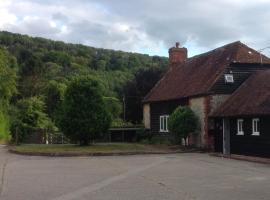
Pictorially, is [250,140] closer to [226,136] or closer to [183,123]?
[226,136]

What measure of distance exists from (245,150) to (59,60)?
2476 inches

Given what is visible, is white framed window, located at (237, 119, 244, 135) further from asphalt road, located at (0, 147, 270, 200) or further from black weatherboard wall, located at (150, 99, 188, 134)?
black weatherboard wall, located at (150, 99, 188, 134)

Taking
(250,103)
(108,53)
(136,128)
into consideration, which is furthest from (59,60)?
(250,103)

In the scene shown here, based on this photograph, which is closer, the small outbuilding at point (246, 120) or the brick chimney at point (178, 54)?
the small outbuilding at point (246, 120)

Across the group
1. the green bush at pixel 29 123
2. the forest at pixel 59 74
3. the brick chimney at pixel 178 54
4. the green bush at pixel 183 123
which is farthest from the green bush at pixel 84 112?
the forest at pixel 59 74

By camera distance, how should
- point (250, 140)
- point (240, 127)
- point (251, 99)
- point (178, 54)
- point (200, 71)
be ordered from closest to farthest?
point (250, 140) < point (251, 99) < point (240, 127) < point (200, 71) < point (178, 54)

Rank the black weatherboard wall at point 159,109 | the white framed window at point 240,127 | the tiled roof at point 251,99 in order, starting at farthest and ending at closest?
the black weatherboard wall at point 159,109 → the white framed window at point 240,127 → the tiled roof at point 251,99

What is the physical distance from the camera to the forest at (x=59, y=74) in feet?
207

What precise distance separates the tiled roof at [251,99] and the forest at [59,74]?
2367 centimetres

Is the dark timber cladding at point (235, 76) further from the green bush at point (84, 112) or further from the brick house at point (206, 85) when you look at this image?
the green bush at point (84, 112)

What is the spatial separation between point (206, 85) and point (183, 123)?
3.07m

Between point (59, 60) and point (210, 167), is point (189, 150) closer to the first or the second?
point (210, 167)

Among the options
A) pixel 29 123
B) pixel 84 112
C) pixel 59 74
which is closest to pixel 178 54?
pixel 84 112

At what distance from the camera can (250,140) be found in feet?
101
